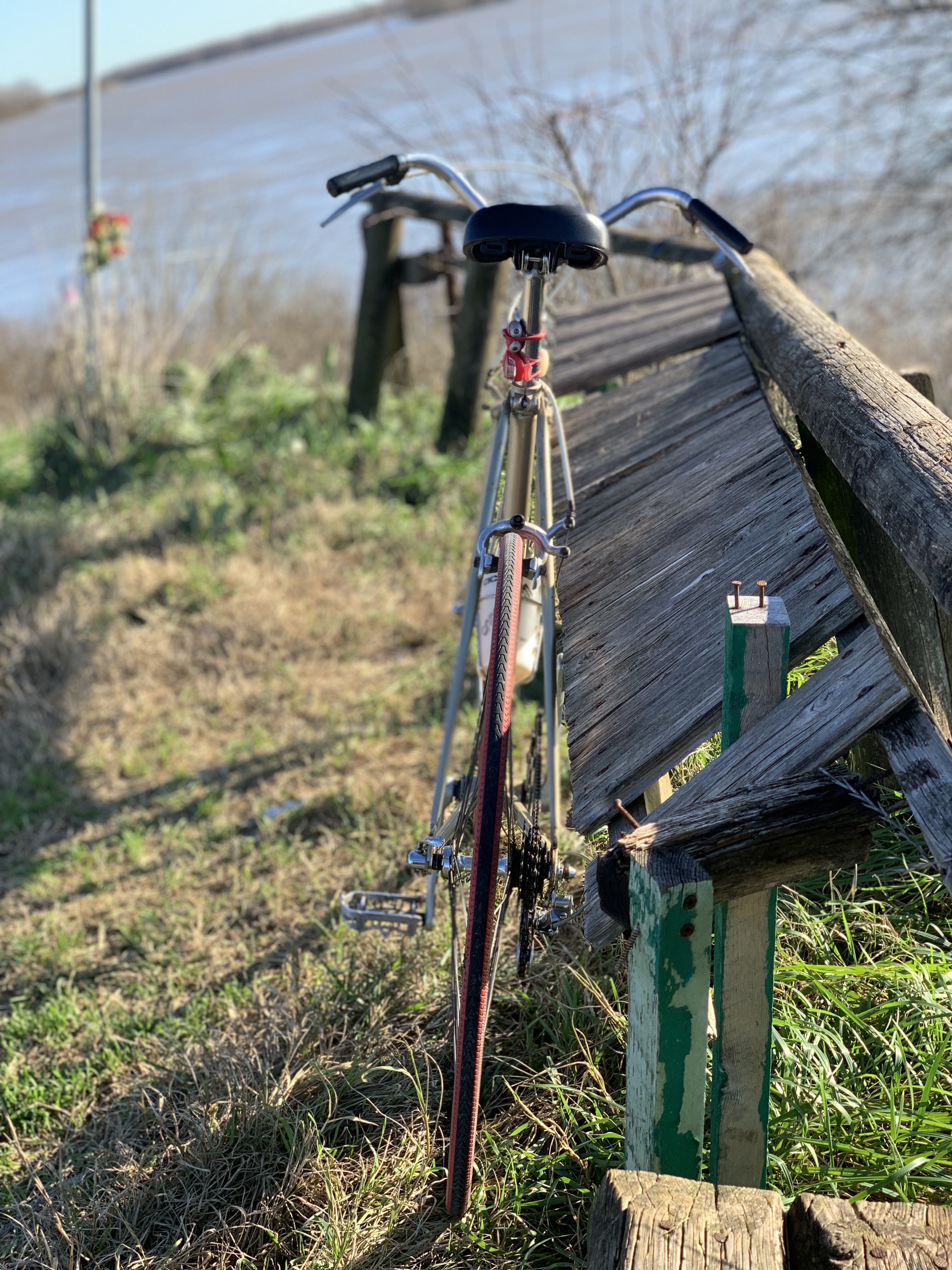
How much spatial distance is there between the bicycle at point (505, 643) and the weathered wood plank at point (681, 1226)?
39 centimetres

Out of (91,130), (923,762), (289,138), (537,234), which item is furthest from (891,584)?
(289,138)

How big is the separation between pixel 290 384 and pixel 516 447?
5927mm

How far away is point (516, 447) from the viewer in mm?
2490

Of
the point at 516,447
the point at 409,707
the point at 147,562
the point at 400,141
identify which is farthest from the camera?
the point at 400,141

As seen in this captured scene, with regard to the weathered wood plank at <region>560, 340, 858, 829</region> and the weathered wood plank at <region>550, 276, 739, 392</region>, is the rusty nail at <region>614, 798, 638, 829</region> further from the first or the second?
the weathered wood plank at <region>550, 276, 739, 392</region>

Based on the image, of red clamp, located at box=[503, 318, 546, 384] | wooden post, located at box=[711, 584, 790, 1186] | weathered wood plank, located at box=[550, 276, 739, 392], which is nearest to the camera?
wooden post, located at box=[711, 584, 790, 1186]

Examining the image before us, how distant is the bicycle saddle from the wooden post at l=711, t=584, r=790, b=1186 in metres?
0.79

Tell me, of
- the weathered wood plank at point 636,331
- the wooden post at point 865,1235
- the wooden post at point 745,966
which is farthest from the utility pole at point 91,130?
the wooden post at point 865,1235

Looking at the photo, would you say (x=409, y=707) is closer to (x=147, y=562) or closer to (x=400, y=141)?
(x=147, y=562)

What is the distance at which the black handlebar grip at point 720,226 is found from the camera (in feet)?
7.97

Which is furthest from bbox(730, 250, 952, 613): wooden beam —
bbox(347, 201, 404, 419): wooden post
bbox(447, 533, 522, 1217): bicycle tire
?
bbox(347, 201, 404, 419): wooden post

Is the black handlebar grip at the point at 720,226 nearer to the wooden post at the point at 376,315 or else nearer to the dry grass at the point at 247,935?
the dry grass at the point at 247,935

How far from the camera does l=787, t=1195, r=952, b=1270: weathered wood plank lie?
4.61 ft

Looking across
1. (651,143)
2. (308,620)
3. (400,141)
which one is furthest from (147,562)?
(651,143)
